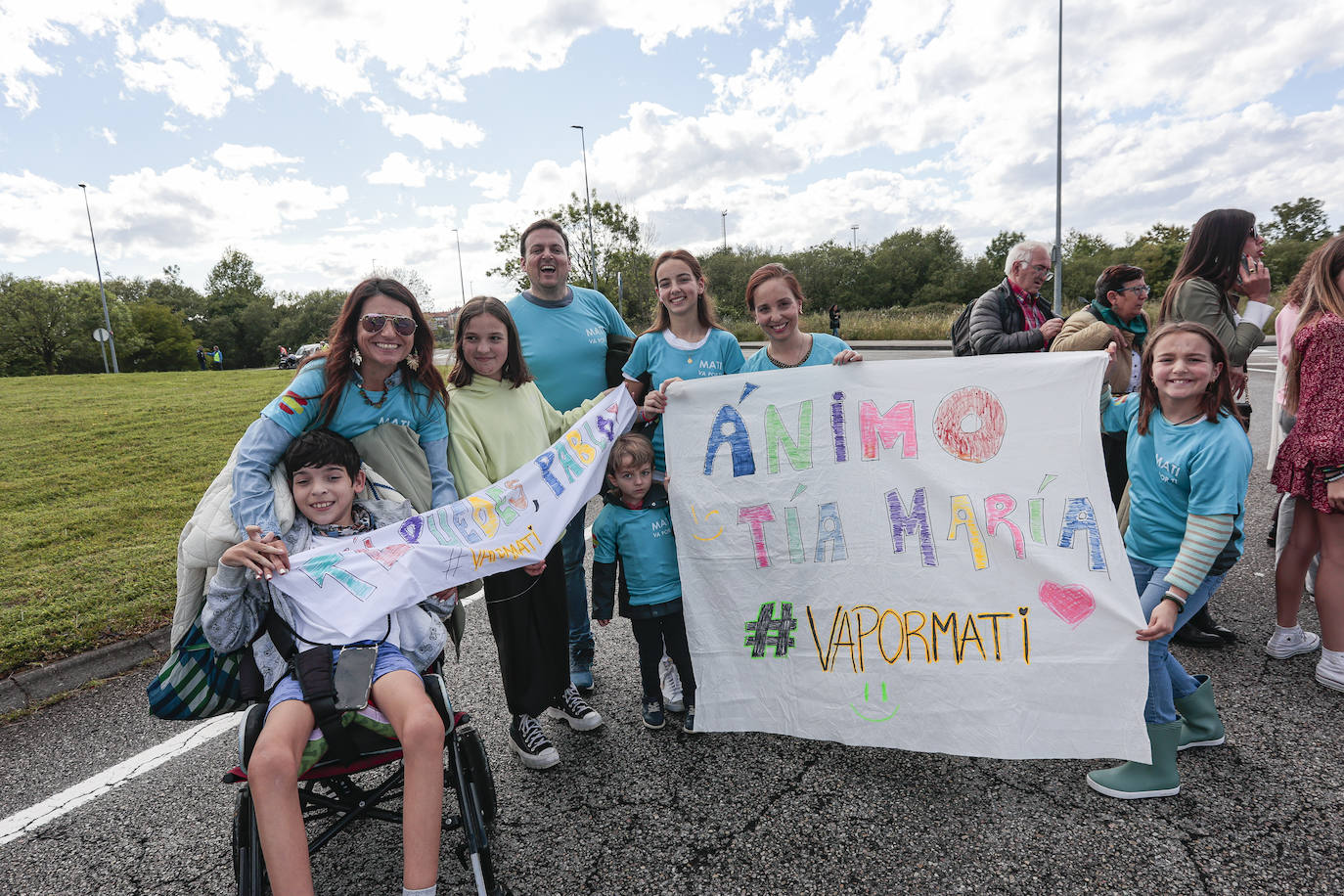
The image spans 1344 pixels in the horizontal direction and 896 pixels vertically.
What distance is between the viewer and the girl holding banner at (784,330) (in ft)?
9.61

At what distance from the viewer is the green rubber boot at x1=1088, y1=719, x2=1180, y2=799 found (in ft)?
Answer: 7.54

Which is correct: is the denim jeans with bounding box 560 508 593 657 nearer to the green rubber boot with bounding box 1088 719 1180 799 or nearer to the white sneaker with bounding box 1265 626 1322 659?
the green rubber boot with bounding box 1088 719 1180 799

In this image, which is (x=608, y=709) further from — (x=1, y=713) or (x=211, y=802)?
(x=1, y=713)

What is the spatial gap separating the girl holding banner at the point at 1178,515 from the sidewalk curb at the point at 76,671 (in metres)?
4.82

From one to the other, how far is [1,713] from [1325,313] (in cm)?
642

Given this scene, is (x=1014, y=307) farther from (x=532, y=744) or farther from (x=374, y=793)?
(x=374, y=793)

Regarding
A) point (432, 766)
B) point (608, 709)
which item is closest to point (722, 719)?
point (608, 709)

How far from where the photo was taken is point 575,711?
296 cm

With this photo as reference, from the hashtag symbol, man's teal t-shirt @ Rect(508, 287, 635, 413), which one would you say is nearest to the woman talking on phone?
the hashtag symbol

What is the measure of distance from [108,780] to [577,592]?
2041mm

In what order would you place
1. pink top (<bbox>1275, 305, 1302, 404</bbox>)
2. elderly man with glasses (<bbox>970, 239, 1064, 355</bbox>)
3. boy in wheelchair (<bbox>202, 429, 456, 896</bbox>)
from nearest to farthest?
1. boy in wheelchair (<bbox>202, 429, 456, 896</bbox>)
2. pink top (<bbox>1275, 305, 1302, 404</bbox>)
3. elderly man with glasses (<bbox>970, 239, 1064, 355</bbox>)

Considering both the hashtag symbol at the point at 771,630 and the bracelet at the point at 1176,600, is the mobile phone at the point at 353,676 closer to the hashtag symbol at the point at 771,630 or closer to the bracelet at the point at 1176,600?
the hashtag symbol at the point at 771,630

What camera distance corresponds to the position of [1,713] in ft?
10.7

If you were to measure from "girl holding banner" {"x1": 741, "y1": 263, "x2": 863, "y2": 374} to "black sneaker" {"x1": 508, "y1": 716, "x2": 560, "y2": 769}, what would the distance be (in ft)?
5.85
